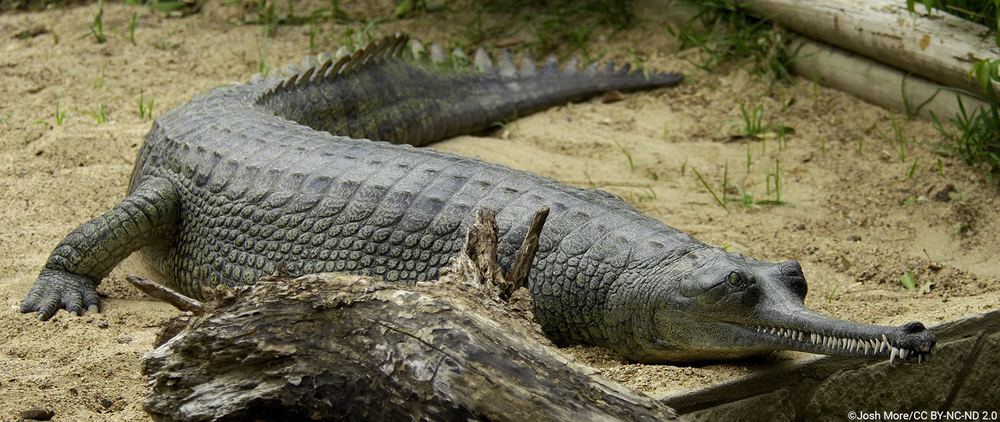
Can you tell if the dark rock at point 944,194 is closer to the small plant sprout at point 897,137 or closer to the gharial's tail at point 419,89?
the small plant sprout at point 897,137

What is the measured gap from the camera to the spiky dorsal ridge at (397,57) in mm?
4825

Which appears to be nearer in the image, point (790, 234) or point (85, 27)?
point (790, 234)

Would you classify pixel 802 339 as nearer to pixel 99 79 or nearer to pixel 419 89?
pixel 419 89

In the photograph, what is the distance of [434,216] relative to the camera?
10.6ft

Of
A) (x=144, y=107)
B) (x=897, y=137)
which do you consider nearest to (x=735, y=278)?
(x=897, y=137)

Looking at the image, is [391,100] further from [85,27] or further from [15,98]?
[85,27]

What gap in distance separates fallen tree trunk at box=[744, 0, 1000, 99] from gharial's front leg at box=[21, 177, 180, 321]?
4018mm

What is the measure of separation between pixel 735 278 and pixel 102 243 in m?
2.67

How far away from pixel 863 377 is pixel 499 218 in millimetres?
1364

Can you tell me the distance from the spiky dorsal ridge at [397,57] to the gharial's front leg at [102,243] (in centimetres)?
99

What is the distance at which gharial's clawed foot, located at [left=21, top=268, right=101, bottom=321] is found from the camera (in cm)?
333

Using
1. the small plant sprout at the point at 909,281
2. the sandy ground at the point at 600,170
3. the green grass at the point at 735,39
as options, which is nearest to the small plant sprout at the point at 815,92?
→ the sandy ground at the point at 600,170

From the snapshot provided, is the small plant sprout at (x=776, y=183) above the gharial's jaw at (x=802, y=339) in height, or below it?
below

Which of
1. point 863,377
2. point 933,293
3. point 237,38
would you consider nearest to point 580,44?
point 237,38
